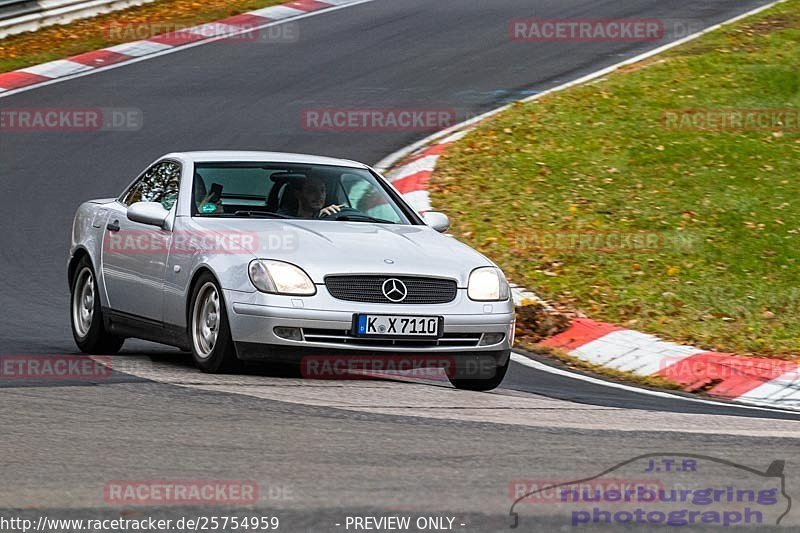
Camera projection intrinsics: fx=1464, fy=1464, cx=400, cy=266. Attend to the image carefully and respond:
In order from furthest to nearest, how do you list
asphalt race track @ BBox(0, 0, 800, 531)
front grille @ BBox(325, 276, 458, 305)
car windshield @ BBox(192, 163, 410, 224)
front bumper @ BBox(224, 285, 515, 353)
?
1. car windshield @ BBox(192, 163, 410, 224)
2. front grille @ BBox(325, 276, 458, 305)
3. front bumper @ BBox(224, 285, 515, 353)
4. asphalt race track @ BBox(0, 0, 800, 531)

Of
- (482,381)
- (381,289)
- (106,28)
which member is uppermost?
(106,28)

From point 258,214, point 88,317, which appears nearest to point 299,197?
point 258,214

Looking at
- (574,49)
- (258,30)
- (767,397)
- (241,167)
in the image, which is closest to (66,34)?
(258,30)

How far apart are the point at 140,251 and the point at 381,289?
1844 millimetres

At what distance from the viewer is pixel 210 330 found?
8242 millimetres

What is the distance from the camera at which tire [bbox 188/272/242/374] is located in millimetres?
8023

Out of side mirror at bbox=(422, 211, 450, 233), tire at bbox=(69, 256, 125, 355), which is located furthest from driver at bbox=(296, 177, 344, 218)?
tire at bbox=(69, 256, 125, 355)

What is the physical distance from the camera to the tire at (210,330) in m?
Answer: 8.02

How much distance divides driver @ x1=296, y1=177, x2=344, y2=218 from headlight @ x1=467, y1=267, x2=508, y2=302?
3.68ft

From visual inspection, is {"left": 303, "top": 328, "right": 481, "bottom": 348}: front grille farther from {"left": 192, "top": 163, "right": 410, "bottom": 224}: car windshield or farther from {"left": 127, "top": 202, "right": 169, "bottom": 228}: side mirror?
{"left": 127, "top": 202, "right": 169, "bottom": 228}: side mirror

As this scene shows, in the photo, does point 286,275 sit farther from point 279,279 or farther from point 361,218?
point 361,218

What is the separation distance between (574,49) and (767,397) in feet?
42.7

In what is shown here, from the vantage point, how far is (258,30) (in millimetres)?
22438

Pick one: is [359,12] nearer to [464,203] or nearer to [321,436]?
[464,203]
